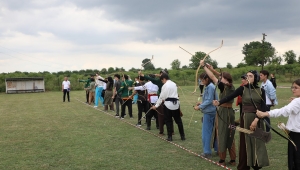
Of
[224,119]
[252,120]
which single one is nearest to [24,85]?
[224,119]

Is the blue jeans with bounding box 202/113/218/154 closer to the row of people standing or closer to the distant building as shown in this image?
the row of people standing

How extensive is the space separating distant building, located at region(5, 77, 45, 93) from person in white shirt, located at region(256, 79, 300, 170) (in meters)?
34.7

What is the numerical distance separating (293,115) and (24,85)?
35.1 metres

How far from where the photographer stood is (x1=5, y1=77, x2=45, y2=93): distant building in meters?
34.0

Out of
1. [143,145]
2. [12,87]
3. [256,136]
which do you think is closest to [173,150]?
[143,145]

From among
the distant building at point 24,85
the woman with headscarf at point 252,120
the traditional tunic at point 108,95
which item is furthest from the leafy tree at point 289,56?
the woman with headscarf at point 252,120

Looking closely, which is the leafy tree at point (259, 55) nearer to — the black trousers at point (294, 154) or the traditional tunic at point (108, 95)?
the traditional tunic at point (108, 95)

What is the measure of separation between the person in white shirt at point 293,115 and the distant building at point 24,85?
34.7 m

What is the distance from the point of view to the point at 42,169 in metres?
5.44

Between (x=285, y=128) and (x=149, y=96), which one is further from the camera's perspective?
(x=149, y=96)

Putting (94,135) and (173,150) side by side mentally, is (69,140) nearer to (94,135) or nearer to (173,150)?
(94,135)

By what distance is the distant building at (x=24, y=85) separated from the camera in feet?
112

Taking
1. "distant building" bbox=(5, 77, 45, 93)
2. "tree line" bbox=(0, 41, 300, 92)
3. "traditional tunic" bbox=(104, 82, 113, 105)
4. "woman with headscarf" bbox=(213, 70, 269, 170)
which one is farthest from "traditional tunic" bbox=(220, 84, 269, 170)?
"distant building" bbox=(5, 77, 45, 93)

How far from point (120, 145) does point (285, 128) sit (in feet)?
13.4
